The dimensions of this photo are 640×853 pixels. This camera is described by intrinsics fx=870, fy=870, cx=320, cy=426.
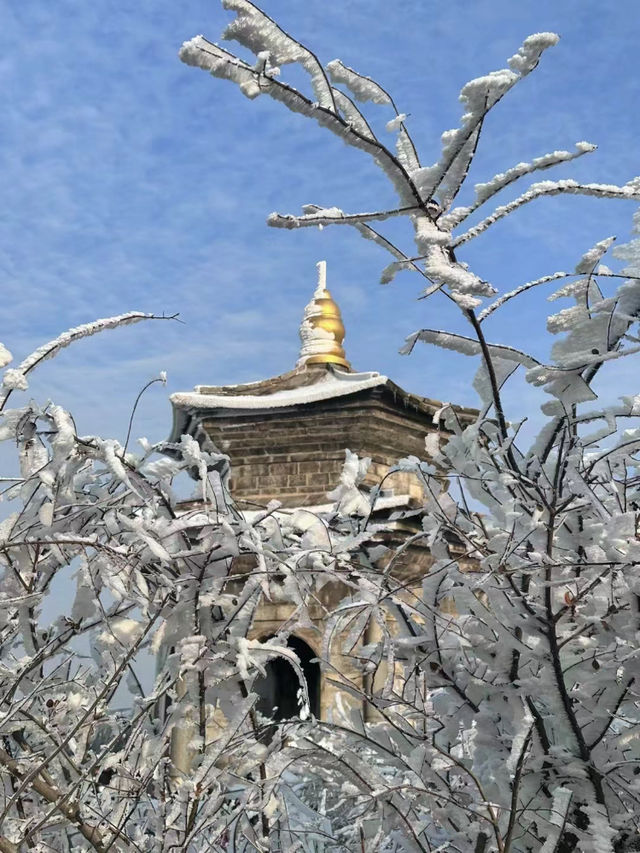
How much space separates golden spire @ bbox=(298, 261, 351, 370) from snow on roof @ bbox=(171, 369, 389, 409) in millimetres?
1426

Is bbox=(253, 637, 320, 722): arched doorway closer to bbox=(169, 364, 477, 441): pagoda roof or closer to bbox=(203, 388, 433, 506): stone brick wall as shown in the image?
bbox=(203, 388, 433, 506): stone brick wall

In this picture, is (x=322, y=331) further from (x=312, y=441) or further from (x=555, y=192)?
(x=555, y=192)

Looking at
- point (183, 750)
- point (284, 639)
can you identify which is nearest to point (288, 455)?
point (183, 750)

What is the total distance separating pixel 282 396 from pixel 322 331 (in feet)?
9.28

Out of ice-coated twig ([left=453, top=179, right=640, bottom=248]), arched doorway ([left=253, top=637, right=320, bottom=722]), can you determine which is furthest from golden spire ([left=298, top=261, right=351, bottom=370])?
ice-coated twig ([left=453, top=179, right=640, bottom=248])

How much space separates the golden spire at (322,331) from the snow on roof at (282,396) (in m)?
1.43

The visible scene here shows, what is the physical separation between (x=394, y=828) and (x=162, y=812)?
67 cm

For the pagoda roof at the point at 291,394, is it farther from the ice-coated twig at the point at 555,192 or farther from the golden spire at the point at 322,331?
the ice-coated twig at the point at 555,192

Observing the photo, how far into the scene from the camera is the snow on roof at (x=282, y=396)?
40.0 feet

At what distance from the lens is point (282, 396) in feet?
41.5

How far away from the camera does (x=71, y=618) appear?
2.36 meters

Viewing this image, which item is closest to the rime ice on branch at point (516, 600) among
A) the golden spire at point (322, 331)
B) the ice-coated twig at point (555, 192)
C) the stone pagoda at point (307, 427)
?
the ice-coated twig at point (555, 192)

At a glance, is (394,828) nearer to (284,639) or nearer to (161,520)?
(284,639)

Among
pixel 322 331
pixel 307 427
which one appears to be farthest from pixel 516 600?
pixel 322 331
